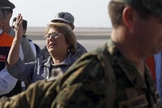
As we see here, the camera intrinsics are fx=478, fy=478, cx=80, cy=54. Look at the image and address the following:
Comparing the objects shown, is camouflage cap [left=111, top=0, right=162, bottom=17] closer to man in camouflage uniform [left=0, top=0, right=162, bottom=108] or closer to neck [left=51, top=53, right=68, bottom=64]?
man in camouflage uniform [left=0, top=0, right=162, bottom=108]

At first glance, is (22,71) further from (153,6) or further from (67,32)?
(153,6)

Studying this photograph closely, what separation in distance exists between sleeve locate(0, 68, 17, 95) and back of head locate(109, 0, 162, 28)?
281 centimetres

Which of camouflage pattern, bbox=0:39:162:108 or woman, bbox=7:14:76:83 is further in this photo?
woman, bbox=7:14:76:83

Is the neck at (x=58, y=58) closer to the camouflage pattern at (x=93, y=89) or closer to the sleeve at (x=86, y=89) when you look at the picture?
the camouflage pattern at (x=93, y=89)

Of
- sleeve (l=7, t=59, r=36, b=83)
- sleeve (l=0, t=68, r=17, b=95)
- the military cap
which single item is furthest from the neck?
the military cap

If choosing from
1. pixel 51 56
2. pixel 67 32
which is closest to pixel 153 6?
pixel 67 32

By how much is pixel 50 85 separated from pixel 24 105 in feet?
0.56

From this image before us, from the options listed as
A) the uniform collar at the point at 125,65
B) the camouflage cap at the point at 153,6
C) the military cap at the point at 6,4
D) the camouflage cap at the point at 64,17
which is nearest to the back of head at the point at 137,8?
the camouflage cap at the point at 153,6

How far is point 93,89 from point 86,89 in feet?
0.10

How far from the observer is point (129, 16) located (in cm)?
218

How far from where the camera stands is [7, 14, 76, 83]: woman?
15.6ft

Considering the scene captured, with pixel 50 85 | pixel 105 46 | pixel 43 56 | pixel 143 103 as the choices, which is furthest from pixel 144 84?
pixel 43 56

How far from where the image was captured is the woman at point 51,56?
475 centimetres

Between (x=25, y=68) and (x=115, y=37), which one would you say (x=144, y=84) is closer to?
(x=115, y=37)
